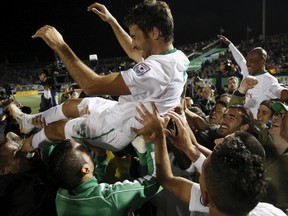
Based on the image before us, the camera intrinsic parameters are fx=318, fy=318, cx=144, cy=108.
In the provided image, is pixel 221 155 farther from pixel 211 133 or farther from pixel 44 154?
pixel 211 133

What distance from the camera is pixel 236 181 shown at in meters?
1.36

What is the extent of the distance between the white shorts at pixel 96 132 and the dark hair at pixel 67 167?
1.79 feet

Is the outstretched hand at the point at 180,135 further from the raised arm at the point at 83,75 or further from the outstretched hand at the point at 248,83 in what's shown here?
the outstretched hand at the point at 248,83

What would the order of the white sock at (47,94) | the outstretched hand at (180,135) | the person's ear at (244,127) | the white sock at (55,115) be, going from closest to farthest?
the outstretched hand at (180,135)
the white sock at (55,115)
the person's ear at (244,127)
the white sock at (47,94)

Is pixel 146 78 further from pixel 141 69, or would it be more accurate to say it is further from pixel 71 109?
pixel 71 109

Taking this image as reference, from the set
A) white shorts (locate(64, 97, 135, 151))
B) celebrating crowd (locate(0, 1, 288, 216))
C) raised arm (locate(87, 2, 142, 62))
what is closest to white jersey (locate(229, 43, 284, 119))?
celebrating crowd (locate(0, 1, 288, 216))

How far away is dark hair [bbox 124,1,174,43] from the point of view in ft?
7.73

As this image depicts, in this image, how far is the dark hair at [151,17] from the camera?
236 cm

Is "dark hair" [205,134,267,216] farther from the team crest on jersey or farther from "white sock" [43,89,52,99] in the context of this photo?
"white sock" [43,89,52,99]

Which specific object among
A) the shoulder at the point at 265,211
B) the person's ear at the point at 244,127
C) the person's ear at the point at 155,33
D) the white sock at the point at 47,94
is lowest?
the white sock at the point at 47,94

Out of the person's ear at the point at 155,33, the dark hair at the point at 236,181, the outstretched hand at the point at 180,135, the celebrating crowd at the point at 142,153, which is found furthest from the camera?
the person's ear at the point at 155,33

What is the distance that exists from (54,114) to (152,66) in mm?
1055

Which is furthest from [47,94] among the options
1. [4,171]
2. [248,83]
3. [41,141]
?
[4,171]

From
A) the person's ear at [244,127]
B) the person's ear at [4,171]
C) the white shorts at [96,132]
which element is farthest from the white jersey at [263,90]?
the person's ear at [4,171]
